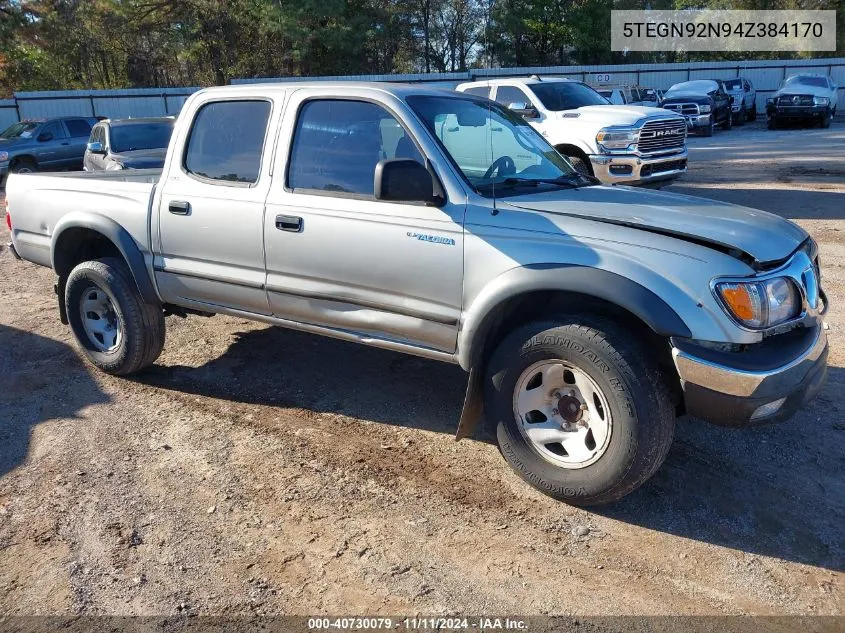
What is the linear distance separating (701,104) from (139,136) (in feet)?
64.0

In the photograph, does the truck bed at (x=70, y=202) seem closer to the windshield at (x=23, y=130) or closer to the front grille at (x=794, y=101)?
the windshield at (x=23, y=130)

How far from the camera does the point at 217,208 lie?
445cm

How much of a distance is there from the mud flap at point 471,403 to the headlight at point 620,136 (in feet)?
25.8

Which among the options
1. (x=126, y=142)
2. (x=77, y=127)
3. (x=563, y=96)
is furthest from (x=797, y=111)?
(x=77, y=127)

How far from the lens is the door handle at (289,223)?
4.11 meters

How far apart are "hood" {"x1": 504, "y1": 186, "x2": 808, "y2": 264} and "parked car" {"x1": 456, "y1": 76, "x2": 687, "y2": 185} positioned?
6.56 meters

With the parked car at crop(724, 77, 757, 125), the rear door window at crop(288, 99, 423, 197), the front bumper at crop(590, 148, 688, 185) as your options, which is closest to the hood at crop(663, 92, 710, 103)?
the parked car at crop(724, 77, 757, 125)

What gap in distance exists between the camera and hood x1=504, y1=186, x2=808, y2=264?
326 cm

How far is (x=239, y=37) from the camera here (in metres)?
37.6

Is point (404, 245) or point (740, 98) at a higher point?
point (740, 98)

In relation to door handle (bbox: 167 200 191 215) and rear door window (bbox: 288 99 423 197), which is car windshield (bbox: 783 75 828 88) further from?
door handle (bbox: 167 200 191 215)

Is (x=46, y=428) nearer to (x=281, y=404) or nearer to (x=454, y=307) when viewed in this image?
(x=281, y=404)

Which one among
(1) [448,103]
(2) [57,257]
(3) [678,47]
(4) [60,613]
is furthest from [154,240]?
(3) [678,47]

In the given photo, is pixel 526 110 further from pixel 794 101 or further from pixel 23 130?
pixel 794 101
